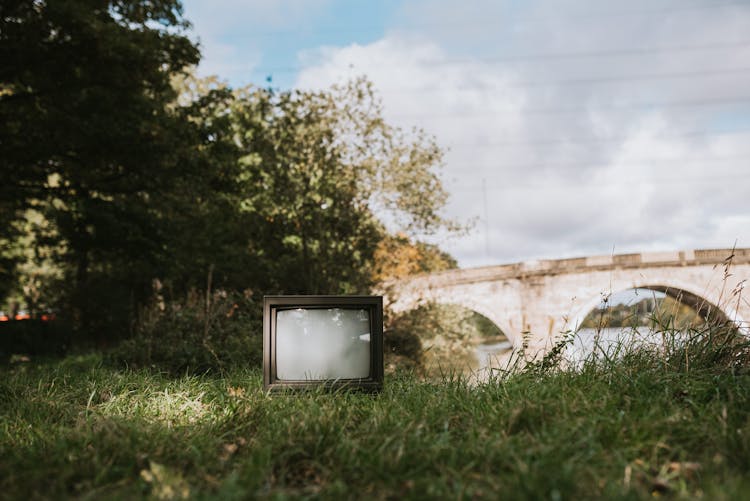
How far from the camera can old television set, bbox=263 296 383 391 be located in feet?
11.6

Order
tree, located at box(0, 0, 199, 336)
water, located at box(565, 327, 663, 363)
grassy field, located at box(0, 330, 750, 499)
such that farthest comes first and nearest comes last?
tree, located at box(0, 0, 199, 336)
water, located at box(565, 327, 663, 363)
grassy field, located at box(0, 330, 750, 499)

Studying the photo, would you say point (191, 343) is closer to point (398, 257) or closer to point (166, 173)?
point (166, 173)

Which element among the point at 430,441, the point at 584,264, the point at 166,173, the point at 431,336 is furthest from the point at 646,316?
the point at 584,264

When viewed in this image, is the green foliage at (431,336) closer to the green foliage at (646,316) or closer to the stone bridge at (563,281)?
the stone bridge at (563,281)

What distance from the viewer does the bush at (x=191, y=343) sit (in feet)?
19.9

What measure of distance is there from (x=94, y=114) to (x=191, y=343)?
10.8 ft

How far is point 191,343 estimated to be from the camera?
6.55 m

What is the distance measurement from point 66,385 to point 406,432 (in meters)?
2.83

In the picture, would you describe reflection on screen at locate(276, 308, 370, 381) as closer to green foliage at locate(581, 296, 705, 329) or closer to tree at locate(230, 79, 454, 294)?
green foliage at locate(581, 296, 705, 329)

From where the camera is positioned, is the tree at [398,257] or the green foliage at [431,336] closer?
the green foliage at [431,336]

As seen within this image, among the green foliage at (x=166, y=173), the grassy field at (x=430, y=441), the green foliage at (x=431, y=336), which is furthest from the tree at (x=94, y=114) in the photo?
the grassy field at (x=430, y=441)

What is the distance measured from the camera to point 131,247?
8.18 metres

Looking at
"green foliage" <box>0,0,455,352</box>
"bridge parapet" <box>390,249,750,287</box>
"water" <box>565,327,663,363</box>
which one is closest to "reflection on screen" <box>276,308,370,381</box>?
"water" <box>565,327,663,363</box>

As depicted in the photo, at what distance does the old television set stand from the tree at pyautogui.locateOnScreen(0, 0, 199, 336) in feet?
15.7
